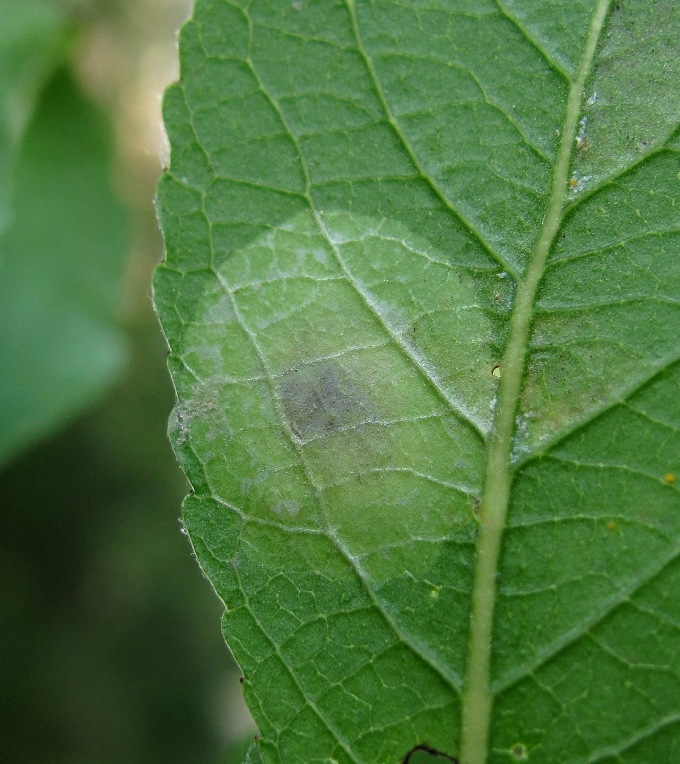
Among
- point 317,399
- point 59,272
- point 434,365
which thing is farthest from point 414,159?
point 59,272

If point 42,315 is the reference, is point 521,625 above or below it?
below

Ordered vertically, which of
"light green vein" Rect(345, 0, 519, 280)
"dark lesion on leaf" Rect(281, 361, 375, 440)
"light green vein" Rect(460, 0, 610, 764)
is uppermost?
"light green vein" Rect(345, 0, 519, 280)

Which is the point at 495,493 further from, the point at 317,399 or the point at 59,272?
the point at 59,272

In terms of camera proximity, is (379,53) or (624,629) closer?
(624,629)

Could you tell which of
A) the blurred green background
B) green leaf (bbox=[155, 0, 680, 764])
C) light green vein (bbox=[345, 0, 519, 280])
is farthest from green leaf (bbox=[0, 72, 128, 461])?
light green vein (bbox=[345, 0, 519, 280])

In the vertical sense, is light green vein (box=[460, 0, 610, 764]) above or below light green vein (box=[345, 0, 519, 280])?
below

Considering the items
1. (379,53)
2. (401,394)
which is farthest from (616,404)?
(379,53)

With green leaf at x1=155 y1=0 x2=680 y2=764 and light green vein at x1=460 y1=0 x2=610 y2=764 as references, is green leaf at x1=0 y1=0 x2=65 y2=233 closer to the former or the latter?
green leaf at x1=155 y1=0 x2=680 y2=764

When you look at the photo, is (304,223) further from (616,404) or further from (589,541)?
(589,541)

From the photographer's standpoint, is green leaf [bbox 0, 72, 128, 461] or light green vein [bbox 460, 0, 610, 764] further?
green leaf [bbox 0, 72, 128, 461]
